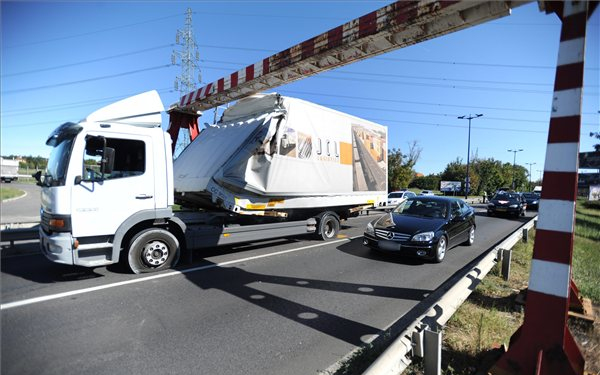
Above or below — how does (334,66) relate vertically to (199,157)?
above

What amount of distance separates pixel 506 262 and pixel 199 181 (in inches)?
252

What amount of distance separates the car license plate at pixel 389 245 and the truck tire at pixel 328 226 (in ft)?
7.32

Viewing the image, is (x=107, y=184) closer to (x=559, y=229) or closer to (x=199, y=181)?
(x=199, y=181)

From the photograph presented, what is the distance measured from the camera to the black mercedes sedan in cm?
679

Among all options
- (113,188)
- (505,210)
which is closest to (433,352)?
(113,188)

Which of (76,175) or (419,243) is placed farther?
(419,243)

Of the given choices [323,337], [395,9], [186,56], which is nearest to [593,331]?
[323,337]

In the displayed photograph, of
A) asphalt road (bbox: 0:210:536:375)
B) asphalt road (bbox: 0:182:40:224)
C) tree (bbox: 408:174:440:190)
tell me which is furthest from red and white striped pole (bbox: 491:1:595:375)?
tree (bbox: 408:174:440:190)

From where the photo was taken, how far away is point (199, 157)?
7.85 meters

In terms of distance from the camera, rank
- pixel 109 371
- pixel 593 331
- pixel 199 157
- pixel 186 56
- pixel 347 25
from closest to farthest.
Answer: pixel 109 371 → pixel 593 331 → pixel 347 25 → pixel 199 157 → pixel 186 56

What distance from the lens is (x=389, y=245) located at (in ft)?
23.0

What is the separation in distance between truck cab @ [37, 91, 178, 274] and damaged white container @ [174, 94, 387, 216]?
1.40m

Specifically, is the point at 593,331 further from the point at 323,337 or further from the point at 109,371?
the point at 109,371

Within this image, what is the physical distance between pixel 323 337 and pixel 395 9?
4.97 meters
